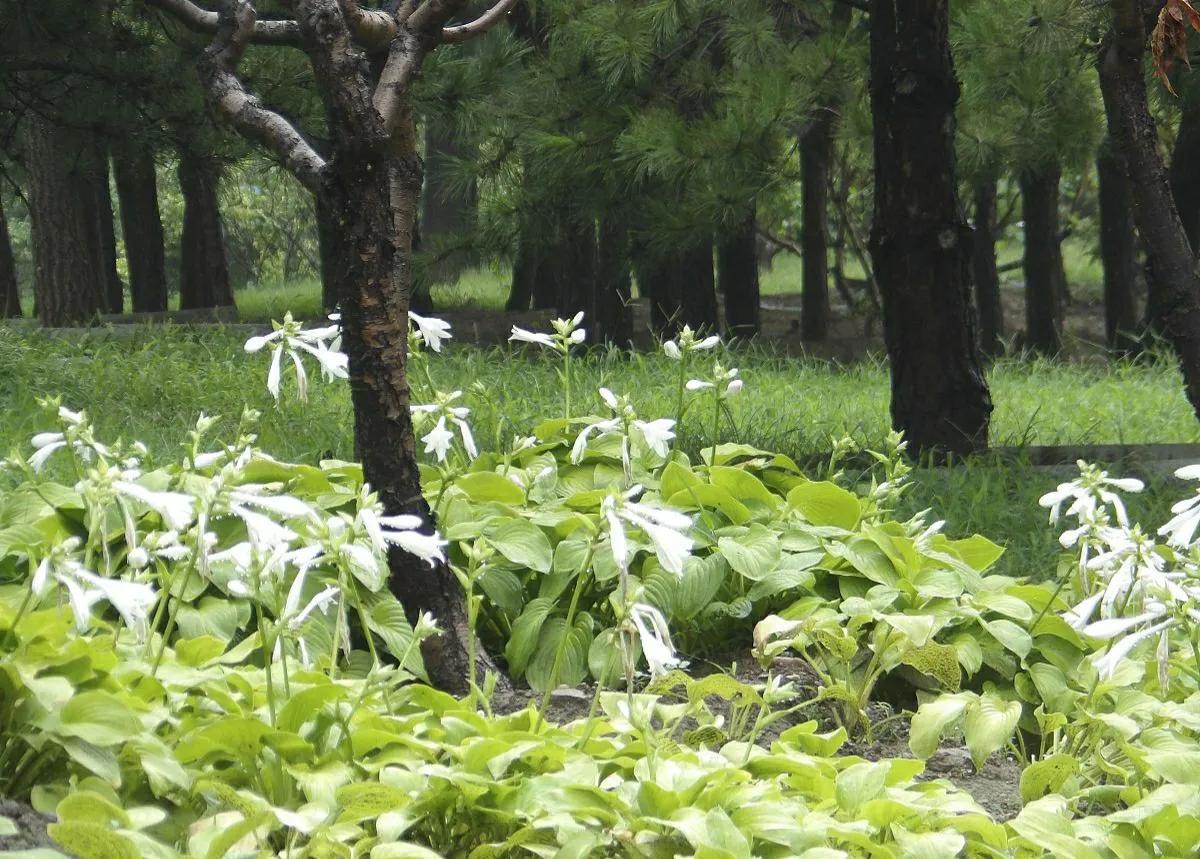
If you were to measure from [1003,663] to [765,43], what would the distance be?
21.6 feet

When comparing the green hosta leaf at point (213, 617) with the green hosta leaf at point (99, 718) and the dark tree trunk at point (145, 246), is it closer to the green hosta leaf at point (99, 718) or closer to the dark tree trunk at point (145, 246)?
the green hosta leaf at point (99, 718)

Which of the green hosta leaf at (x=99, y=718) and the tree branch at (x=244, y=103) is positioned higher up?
the tree branch at (x=244, y=103)

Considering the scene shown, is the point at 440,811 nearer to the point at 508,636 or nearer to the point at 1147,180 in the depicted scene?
the point at 508,636

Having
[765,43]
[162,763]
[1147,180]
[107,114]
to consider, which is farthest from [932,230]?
[107,114]

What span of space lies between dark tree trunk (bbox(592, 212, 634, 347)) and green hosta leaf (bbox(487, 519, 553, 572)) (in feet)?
21.9

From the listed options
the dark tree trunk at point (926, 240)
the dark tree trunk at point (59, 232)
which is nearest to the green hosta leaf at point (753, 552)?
the dark tree trunk at point (926, 240)

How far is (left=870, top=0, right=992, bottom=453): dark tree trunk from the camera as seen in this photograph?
544 cm

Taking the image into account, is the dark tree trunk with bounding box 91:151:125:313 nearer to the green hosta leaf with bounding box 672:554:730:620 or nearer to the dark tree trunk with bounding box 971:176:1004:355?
the dark tree trunk with bounding box 971:176:1004:355

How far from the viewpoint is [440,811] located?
187cm

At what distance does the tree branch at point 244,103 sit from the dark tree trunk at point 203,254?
30.6ft

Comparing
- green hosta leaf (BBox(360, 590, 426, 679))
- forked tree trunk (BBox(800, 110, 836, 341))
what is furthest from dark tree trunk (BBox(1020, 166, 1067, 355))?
green hosta leaf (BBox(360, 590, 426, 679))

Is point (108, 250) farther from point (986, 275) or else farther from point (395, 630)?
point (395, 630)

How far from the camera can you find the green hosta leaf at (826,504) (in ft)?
10.7

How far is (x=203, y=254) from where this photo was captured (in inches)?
541
